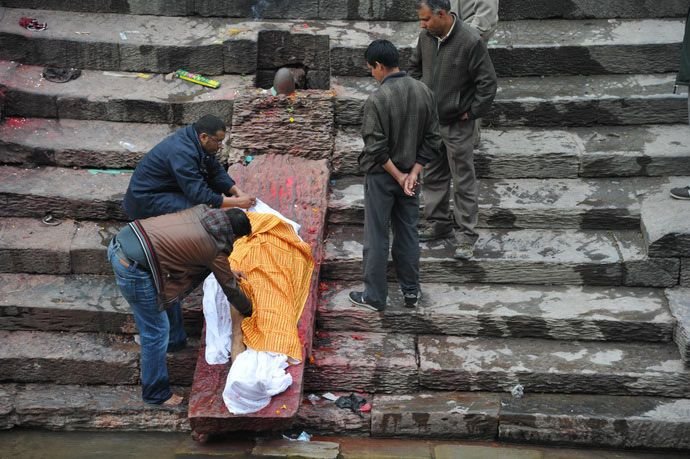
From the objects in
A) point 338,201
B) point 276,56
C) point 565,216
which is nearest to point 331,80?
point 276,56

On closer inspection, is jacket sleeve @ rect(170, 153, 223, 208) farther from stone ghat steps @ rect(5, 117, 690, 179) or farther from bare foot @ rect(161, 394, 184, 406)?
stone ghat steps @ rect(5, 117, 690, 179)

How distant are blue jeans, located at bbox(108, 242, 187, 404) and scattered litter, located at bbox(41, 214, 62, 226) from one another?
1.57 meters

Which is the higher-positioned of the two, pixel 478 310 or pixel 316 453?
pixel 478 310

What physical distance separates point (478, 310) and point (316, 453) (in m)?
1.65

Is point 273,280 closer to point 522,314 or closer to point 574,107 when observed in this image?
point 522,314

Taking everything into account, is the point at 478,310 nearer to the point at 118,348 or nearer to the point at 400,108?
the point at 400,108

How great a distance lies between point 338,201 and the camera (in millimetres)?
7695

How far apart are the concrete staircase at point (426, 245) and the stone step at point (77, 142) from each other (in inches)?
0.8

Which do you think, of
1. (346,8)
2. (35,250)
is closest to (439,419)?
(35,250)

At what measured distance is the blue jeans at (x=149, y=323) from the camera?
19.9ft

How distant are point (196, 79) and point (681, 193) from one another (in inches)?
173

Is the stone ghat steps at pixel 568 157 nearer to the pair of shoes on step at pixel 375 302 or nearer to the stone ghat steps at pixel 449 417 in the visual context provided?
the pair of shoes on step at pixel 375 302

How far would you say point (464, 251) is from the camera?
7.19 meters

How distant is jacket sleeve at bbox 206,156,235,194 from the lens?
674 centimetres
